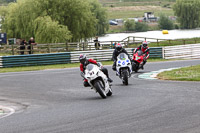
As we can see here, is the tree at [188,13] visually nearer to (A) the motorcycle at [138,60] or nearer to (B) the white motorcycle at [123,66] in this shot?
(A) the motorcycle at [138,60]

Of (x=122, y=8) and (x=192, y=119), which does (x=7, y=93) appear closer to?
(x=192, y=119)

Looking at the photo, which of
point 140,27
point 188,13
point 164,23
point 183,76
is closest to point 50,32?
point 183,76

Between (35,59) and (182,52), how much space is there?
1150 centimetres

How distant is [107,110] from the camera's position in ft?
33.6

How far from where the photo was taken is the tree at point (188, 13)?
112 meters

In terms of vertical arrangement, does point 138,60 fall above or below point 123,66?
below

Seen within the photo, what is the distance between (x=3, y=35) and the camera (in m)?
39.5

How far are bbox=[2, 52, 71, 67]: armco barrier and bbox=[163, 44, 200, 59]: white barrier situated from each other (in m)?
7.49

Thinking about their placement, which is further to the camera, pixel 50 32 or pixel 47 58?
pixel 50 32

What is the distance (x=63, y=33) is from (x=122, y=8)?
442ft

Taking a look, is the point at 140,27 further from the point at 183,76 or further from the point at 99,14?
the point at 183,76

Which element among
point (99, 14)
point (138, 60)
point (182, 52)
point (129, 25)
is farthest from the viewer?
point (129, 25)

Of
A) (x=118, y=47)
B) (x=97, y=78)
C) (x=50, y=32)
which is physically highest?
(x=50, y=32)

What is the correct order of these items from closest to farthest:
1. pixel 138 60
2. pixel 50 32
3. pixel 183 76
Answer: pixel 183 76
pixel 138 60
pixel 50 32
